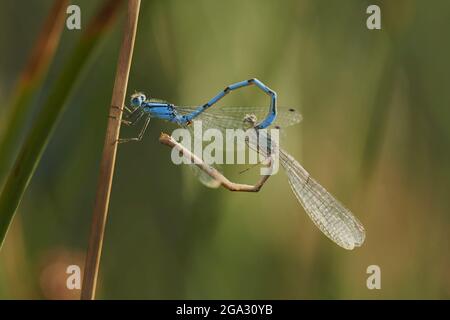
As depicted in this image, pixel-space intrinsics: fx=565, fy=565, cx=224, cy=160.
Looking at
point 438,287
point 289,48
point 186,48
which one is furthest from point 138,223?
point 438,287

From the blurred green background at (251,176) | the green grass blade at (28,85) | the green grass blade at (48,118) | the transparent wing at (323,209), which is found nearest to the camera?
the green grass blade at (48,118)

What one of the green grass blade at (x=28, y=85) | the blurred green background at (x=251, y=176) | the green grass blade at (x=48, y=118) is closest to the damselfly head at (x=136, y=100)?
the blurred green background at (x=251, y=176)

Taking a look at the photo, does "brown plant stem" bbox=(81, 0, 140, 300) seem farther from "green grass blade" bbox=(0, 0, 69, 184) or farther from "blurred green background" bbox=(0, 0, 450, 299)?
"blurred green background" bbox=(0, 0, 450, 299)

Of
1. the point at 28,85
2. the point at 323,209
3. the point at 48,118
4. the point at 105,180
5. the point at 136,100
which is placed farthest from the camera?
the point at 323,209

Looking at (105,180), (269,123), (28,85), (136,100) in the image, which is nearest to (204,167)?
(105,180)

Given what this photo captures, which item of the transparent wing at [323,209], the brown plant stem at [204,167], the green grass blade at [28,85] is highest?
the green grass blade at [28,85]

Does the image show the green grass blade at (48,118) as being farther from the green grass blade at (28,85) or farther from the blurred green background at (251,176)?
the blurred green background at (251,176)

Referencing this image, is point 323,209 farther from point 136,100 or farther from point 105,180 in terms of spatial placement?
point 105,180

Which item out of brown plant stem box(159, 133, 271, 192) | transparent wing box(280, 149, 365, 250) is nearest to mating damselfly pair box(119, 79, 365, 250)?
transparent wing box(280, 149, 365, 250)
